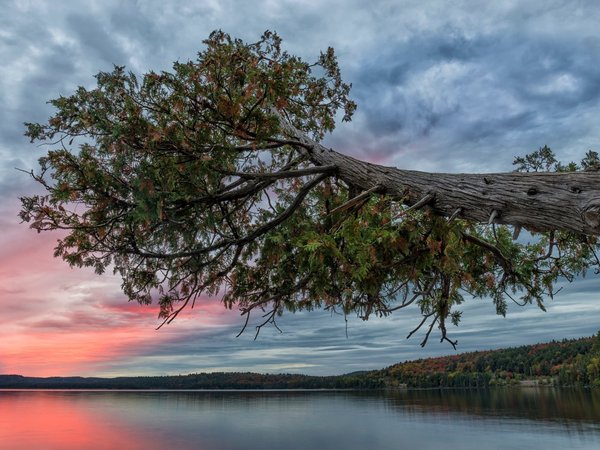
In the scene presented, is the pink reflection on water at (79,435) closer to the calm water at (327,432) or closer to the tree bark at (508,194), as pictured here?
the calm water at (327,432)

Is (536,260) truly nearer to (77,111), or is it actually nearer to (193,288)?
(193,288)

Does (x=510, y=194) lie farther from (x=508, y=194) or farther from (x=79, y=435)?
(x=79, y=435)

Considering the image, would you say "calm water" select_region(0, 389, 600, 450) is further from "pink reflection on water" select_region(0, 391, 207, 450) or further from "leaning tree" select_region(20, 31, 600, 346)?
"leaning tree" select_region(20, 31, 600, 346)

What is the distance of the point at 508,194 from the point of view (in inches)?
159

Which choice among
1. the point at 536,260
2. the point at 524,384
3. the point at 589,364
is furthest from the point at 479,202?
the point at 524,384

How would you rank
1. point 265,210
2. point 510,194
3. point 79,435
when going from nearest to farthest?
point 510,194 → point 265,210 → point 79,435

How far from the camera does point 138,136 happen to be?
16.6 feet

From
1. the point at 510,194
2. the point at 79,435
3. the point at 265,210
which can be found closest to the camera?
the point at 510,194

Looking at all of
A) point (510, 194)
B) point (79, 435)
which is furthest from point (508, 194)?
point (79, 435)

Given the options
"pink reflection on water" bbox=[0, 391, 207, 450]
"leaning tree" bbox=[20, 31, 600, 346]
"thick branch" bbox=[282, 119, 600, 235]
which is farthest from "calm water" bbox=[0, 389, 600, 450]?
"thick branch" bbox=[282, 119, 600, 235]

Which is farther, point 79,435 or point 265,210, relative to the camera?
point 79,435

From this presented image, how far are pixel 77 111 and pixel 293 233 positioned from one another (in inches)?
123

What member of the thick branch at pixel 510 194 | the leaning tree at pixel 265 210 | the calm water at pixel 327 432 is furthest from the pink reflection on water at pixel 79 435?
the thick branch at pixel 510 194

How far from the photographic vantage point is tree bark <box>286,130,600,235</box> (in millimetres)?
3529
